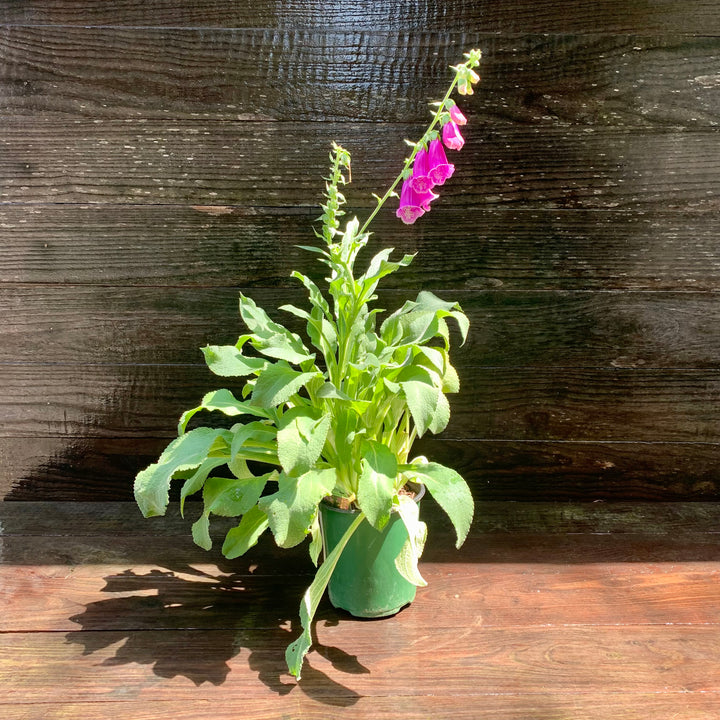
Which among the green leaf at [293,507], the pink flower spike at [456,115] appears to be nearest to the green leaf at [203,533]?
the green leaf at [293,507]

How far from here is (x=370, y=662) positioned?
101cm

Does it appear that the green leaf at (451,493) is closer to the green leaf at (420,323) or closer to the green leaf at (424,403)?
the green leaf at (424,403)

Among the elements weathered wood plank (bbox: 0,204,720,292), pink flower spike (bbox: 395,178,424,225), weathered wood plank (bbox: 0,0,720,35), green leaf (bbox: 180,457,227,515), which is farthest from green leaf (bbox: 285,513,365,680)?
weathered wood plank (bbox: 0,0,720,35)

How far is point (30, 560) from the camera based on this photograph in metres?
1.28

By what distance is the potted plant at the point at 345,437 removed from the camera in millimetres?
954

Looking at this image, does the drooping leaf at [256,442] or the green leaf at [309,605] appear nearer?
the green leaf at [309,605]

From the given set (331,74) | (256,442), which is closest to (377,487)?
(256,442)

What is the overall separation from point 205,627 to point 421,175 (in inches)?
30.4

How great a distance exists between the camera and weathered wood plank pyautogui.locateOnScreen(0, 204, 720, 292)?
1383 millimetres

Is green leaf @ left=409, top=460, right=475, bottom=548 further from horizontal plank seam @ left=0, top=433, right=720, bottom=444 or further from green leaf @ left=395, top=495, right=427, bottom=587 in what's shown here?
horizontal plank seam @ left=0, top=433, right=720, bottom=444

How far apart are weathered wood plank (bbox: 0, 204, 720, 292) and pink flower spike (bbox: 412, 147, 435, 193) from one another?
0.39m

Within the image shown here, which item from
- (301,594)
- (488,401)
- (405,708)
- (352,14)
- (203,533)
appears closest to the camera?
(405,708)

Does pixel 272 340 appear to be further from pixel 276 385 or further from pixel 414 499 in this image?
pixel 414 499

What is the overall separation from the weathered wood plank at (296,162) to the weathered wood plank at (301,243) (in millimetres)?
31
